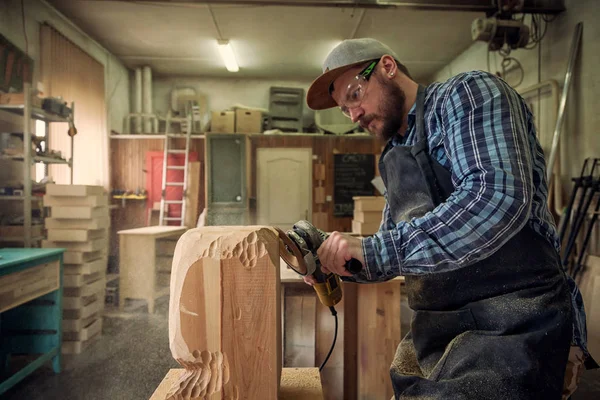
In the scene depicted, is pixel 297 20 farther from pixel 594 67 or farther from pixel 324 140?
pixel 594 67

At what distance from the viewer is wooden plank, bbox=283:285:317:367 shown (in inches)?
88.5

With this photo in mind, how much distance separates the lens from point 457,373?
916 mm

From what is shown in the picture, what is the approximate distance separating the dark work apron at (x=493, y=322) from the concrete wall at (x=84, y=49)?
390 centimetres

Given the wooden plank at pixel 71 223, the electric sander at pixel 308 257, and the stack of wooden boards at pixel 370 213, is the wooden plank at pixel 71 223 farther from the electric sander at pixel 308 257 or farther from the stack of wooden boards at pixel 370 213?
the electric sander at pixel 308 257

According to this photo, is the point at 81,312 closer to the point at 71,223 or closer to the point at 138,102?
the point at 71,223

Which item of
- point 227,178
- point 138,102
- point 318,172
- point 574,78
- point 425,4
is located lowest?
point 227,178

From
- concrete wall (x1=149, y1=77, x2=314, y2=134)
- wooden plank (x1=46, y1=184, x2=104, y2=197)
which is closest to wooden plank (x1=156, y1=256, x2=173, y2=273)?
wooden plank (x1=46, y1=184, x2=104, y2=197)

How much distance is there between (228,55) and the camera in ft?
19.7

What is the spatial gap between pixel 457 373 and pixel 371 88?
85cm

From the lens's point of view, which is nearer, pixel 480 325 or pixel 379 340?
pixel 480 325

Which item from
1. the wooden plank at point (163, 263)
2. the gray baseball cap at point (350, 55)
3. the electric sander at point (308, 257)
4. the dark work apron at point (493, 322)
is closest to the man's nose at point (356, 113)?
the gray baseball cap at point (350, 55)

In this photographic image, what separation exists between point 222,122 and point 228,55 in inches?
41.6

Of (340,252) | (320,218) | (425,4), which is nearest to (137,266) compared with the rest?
(320,218)

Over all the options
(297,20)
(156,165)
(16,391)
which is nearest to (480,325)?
(16,391)
